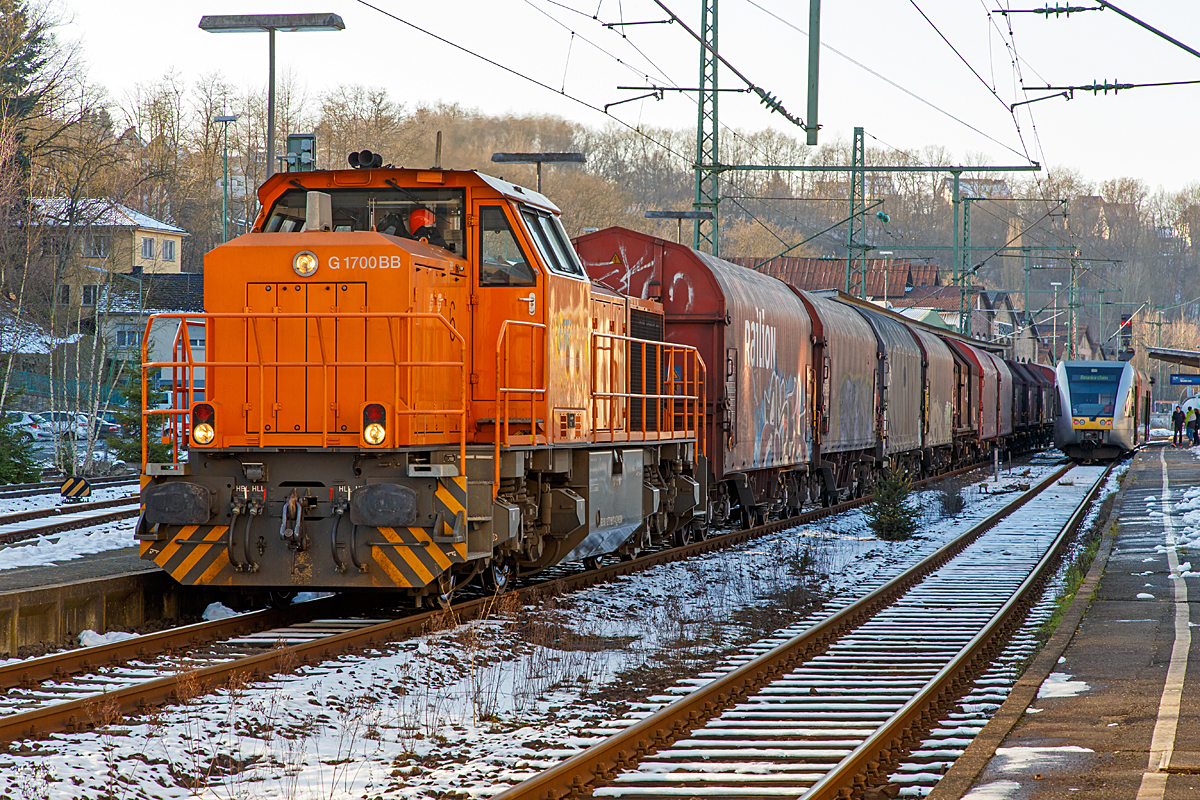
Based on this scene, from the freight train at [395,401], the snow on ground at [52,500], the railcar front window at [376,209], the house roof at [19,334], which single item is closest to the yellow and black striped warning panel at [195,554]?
the freight train at [395,401]

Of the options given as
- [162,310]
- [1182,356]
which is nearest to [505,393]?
[1182,356]

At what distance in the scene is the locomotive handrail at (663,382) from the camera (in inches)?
446

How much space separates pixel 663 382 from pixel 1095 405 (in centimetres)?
2622

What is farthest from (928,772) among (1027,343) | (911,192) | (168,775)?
(1027,343)

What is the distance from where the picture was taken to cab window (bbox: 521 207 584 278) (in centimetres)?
998

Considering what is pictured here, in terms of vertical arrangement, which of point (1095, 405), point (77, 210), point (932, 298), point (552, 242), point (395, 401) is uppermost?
point (932, 298)

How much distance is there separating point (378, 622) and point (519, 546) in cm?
145

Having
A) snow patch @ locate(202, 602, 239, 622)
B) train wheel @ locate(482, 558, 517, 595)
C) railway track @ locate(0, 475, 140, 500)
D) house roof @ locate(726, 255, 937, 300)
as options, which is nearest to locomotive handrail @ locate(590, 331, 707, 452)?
train wheel @ locate(482, 558, 517, 595)

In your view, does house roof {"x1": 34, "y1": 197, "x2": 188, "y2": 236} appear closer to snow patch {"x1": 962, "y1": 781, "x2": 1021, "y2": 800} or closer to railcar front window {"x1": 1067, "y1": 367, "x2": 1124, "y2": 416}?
railcar front window {"x1": 1067, "y1": 367, "x2": 1124, "y2": 416}

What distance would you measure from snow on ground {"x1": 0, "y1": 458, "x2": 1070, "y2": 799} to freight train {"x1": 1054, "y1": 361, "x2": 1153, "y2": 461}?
1087 inches

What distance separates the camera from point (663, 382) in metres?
13.8

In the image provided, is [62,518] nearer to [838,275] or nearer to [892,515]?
[892,515]

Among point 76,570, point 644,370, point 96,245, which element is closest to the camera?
point 76,570

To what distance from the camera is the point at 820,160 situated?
216ft
